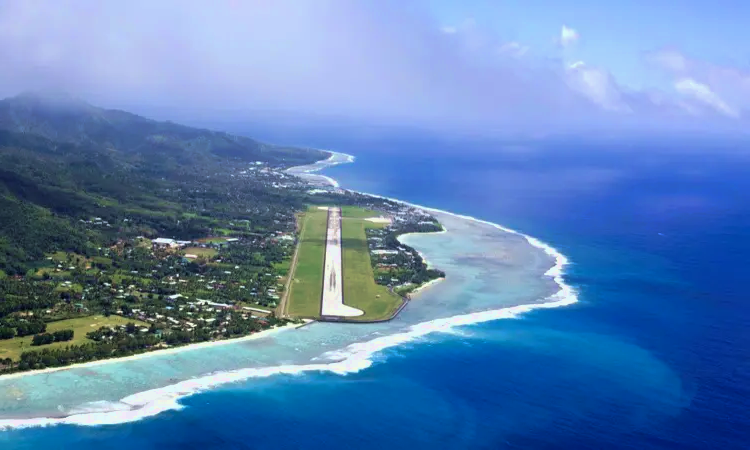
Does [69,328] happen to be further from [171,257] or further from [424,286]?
[424,286]

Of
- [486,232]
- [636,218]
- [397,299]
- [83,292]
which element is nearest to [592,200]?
[636,218]

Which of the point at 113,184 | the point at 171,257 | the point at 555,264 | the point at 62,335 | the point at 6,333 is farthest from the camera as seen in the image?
the point at 113,184

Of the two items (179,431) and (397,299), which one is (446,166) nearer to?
(397,299)

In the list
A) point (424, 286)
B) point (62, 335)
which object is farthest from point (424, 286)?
point (62, 335)

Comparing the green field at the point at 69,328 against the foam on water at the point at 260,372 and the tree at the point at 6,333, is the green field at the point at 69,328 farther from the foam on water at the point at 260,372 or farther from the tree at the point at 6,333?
the foam on water at the point at 260,372

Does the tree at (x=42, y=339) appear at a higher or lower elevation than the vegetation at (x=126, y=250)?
lower

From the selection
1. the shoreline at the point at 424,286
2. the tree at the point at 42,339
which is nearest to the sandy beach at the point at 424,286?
the shoreline at the point at 424,286
